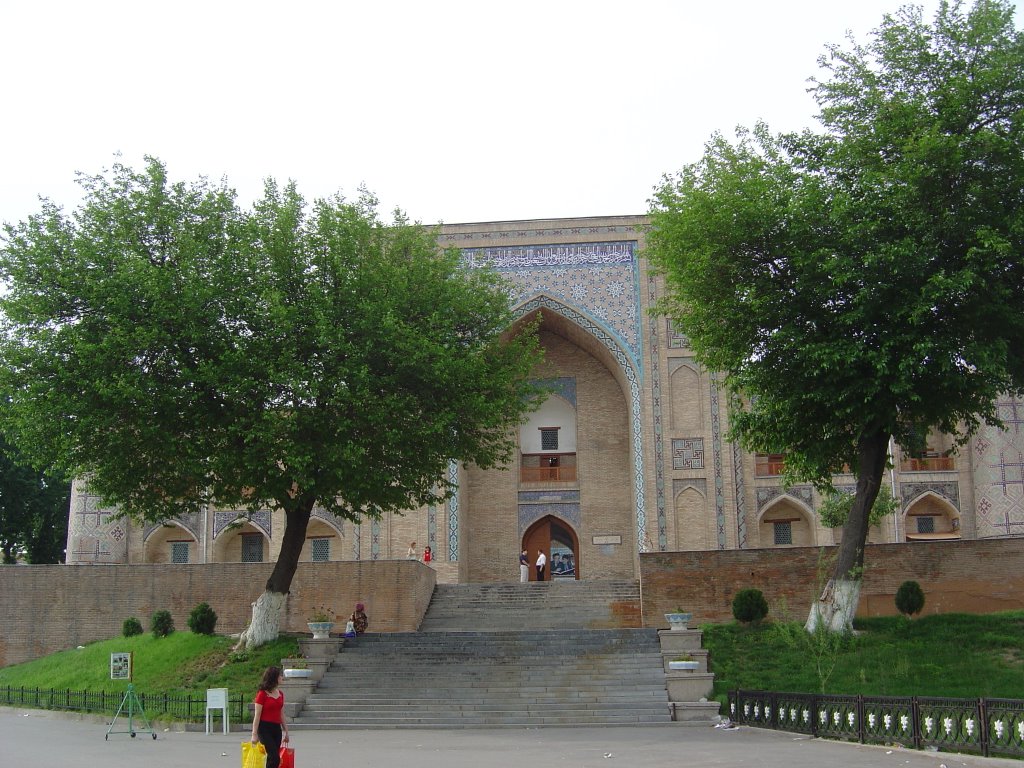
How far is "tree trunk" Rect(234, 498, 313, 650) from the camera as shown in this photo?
17203 mm

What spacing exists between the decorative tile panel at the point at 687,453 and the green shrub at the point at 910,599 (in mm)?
8259

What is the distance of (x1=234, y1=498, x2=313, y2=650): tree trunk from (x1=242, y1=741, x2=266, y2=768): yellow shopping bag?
9.29m

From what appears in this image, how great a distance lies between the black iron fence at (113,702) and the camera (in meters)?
14.5

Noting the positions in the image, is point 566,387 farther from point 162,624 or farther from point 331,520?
point 162,624

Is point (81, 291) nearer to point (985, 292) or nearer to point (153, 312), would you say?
point (153, 312)

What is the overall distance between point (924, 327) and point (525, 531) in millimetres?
14706

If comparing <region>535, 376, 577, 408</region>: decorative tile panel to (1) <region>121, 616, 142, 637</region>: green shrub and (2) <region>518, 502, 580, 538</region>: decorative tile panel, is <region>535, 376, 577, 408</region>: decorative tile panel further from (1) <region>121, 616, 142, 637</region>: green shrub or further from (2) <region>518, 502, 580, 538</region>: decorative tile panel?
(1) <region>121, 616, 142, 637</region>: green shrub

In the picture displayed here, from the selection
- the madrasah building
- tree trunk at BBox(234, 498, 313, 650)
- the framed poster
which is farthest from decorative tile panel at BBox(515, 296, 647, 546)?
the framed poster

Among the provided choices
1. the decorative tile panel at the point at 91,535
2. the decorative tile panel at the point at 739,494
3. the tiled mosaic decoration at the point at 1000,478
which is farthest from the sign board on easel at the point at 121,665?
the tiled mosaic decoration at the point at 1000,478

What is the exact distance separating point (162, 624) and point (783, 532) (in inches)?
569

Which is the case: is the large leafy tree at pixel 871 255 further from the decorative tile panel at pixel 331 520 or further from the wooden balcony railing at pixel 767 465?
the decorative tile panel at pixel 331 520

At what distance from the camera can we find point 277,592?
56.7 feet

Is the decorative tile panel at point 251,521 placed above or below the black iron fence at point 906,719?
above

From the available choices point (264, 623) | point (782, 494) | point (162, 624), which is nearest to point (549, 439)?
point (782, 494)
